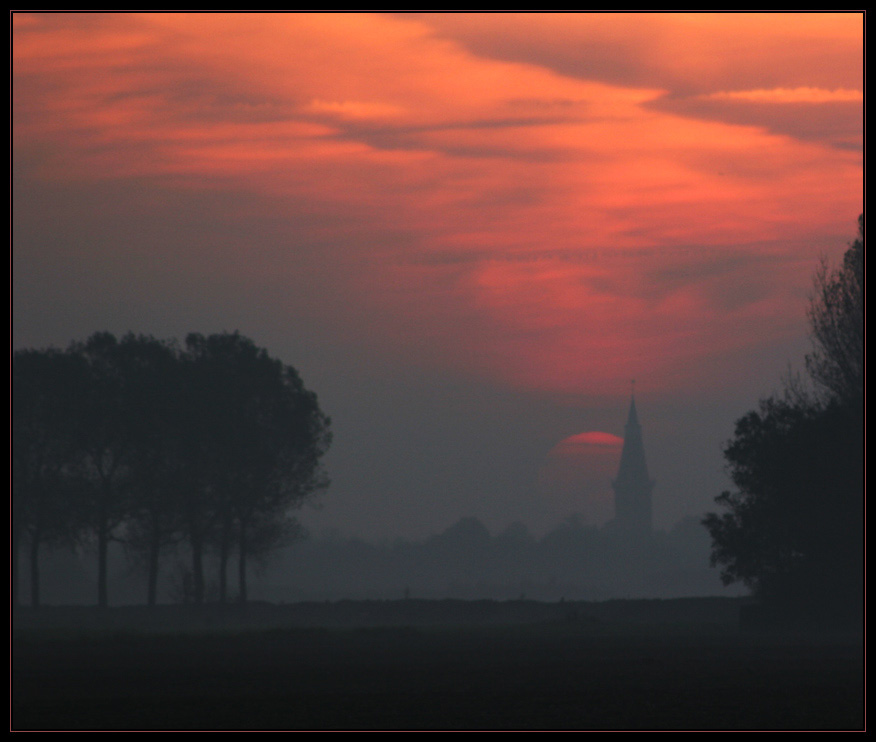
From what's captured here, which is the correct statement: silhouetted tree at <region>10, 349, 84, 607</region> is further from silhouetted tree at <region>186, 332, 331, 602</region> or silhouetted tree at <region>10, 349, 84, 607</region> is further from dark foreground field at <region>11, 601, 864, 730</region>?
dark foreground field at <region>11, 601, 864, 730</region>

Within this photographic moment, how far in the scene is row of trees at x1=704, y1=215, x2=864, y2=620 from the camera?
1825 inches

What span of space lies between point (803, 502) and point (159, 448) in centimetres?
3587

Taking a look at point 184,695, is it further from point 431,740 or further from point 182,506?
point 182,506

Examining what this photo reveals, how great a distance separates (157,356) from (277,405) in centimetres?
759

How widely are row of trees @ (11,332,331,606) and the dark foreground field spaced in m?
18.6

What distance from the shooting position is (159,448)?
6538 cm

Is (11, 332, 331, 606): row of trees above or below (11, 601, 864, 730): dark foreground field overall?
above

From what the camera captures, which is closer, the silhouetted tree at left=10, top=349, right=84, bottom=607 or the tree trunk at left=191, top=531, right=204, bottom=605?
the silhouetted tree at left=10, top=349, right=84, bottom=607

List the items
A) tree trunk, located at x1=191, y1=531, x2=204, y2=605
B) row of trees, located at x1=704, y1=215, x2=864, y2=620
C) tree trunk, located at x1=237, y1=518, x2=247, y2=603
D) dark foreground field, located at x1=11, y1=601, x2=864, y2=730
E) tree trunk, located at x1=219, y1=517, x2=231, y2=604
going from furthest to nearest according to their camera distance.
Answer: tree trunk, located at x1=237, y1=518, x2=247, y2=603, tree trunk, located at x1=219, y1=517, x2=231, y2=604, tree trunk, located at x1=191, y1=531, x2=204, y2=605, row of trees, located at x1=704, y1=215, x2=864, y2=620, dark foreground field, located at x1=11, y1=601, x2=864, y2=730

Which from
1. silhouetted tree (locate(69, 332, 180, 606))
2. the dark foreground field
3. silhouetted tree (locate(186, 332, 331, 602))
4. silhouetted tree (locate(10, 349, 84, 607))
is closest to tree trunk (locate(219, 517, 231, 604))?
silhouetted tree (locate(186, 332, 331, 602))

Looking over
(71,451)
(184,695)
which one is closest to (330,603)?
(71,451)

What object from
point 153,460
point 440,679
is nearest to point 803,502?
point 440,679

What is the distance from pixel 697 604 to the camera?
61375mm

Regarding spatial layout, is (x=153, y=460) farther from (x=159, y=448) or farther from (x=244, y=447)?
(x=244, y=447)
